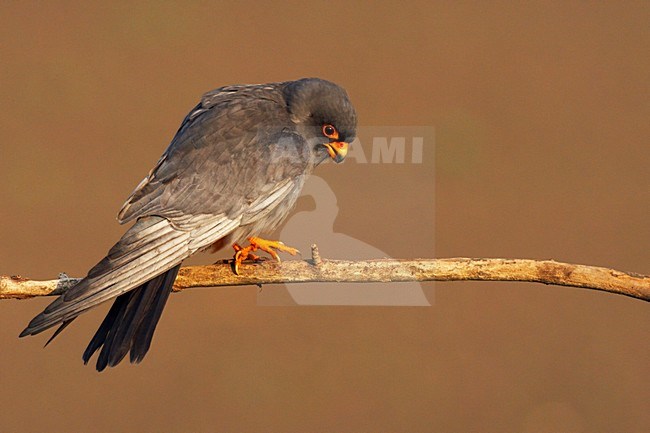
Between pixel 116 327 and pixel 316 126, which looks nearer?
pixel 116 327

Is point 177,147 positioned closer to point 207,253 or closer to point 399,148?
point 207,253

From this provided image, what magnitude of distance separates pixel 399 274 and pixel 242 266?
72 cm

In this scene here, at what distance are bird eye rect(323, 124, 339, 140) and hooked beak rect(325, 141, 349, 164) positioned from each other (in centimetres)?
3

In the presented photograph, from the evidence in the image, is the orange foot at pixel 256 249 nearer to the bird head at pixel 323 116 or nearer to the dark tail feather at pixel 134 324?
the dark tail feather at pixel 134 324

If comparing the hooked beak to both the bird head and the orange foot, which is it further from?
the orange foot

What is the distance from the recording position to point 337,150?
Result: 14.2 feet

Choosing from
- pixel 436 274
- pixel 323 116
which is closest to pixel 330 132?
pixel 323 116

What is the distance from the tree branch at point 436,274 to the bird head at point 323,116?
673 millimetres

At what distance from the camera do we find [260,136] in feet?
13.9

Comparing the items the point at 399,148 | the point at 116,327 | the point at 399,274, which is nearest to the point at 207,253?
the point at 116,327

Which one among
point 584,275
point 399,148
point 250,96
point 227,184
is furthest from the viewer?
point 399,148

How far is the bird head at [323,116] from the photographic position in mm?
4273

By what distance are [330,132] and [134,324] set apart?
122cm

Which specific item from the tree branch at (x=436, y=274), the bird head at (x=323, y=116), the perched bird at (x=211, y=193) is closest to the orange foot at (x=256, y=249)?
the perched bird at (x=211, y=193)
